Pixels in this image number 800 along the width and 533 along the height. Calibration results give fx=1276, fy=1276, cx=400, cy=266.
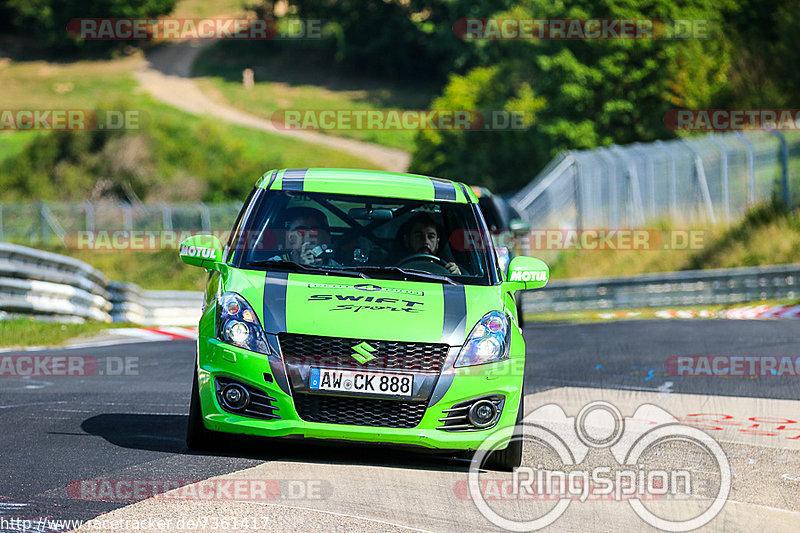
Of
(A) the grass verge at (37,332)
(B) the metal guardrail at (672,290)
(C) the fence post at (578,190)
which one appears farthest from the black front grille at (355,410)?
(C) the fence post at (578,190)

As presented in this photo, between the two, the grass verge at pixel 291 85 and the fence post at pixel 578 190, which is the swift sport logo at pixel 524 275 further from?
the grass verge at pixel 291 85

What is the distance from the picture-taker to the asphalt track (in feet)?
19.1

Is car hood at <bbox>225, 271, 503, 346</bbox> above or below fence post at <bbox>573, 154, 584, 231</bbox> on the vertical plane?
below

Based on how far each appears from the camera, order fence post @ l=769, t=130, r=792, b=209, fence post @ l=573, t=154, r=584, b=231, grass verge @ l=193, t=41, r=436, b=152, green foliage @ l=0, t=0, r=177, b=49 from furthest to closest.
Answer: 1. green foliage @ l=0, t=0, r=177, b=49
2. grass verge @ l=193, t=41, r=436, b=152
3. fence post @ l=573, t=154, r=584, b=231
4. fence post @ l=769, t=130, r=792, b=209

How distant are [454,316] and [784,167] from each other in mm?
20129

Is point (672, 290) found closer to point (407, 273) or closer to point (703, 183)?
point (703, 183)

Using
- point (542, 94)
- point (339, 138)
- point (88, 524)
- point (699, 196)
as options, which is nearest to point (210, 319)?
point (88, 524)

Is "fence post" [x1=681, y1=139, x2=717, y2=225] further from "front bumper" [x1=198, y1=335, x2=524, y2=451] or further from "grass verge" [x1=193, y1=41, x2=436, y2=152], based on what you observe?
"grass verge" [x1=193, y1=41, x2=436, y2=152]

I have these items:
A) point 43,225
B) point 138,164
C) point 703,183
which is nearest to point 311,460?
point 703,183

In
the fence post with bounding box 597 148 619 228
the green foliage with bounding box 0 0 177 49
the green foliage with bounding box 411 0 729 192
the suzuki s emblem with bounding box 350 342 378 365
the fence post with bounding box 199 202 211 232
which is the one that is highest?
the green foliage with bounding box 0 0 177 49

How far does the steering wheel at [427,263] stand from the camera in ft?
26.1

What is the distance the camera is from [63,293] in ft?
59.4

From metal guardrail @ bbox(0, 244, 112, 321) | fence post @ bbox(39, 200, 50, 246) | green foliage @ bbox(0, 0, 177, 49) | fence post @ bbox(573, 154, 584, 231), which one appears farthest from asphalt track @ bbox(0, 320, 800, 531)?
green foliage @ bbox(0, 0, 177, 49)

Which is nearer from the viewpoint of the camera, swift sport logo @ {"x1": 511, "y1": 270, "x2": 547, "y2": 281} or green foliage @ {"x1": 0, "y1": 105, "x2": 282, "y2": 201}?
swift sport logo @ {"x1": 511, "y1": 270, "x2": 547, "y2": 281}
